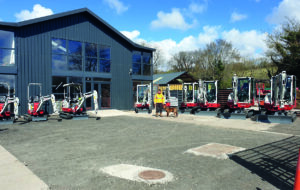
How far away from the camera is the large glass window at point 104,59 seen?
63.6ft

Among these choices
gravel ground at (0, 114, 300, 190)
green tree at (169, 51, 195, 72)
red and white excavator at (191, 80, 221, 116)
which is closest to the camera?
gravel ground at (0, 114, 300, 190)

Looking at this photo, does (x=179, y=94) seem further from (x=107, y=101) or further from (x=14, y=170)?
(x=14, y=170)

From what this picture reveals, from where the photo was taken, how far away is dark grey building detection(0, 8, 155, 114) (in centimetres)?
1502

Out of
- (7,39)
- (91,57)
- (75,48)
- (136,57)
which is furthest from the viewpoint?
(136,57)

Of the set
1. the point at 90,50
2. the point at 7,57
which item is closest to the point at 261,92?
the point at 90,50

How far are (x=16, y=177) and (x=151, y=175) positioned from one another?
2.68m

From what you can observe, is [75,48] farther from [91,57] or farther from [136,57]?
[136,57]

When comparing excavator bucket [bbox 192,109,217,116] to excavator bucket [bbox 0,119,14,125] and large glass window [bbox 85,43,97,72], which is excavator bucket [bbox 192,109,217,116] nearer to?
large glass window [bbox 85,43,97,72]

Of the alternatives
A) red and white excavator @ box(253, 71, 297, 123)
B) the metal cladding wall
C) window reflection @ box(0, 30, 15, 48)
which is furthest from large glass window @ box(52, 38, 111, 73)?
red and white excavator @ box(253, 71, 297, 123)

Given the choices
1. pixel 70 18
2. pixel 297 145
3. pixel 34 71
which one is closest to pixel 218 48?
pixel 70 18

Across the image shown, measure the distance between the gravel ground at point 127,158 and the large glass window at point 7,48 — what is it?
7.55 m

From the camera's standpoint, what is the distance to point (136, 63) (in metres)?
22.1

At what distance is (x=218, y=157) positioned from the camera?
5.81 m

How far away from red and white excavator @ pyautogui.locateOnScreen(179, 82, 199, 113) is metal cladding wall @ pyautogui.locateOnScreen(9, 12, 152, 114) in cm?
543
